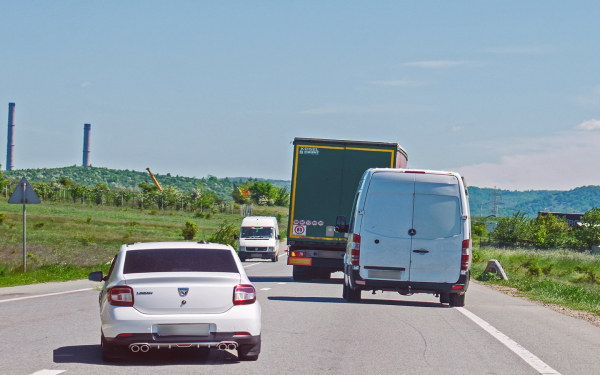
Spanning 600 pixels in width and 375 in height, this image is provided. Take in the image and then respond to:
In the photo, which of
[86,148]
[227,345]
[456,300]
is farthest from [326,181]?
[86,148]

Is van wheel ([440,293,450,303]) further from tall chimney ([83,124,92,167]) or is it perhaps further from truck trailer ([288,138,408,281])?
tall chimney ([83,124,92,167])

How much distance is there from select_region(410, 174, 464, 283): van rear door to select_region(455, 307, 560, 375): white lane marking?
988 mm

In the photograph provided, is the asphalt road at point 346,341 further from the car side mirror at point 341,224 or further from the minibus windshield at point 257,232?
the minibus windshield at point 257,232

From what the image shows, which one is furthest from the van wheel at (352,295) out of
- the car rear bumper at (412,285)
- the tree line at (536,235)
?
the tree line at (536,235)

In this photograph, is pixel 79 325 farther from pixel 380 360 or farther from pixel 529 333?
pixel 529 333

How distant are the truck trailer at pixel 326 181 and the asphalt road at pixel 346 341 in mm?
3651

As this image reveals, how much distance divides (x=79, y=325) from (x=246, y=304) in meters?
4.44

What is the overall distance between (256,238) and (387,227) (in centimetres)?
2556

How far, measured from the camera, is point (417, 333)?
36.6 ft

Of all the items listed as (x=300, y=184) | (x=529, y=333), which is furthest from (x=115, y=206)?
→ (x=529, y=333)

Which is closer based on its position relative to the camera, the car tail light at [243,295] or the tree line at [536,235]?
the car tail light at [243,295]

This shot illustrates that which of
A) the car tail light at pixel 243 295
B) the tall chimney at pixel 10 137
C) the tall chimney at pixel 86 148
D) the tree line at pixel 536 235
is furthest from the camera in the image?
the tall chimney at pixel 86 148

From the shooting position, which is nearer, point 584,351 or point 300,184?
point 584,351

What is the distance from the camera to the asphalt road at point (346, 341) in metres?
8.18
